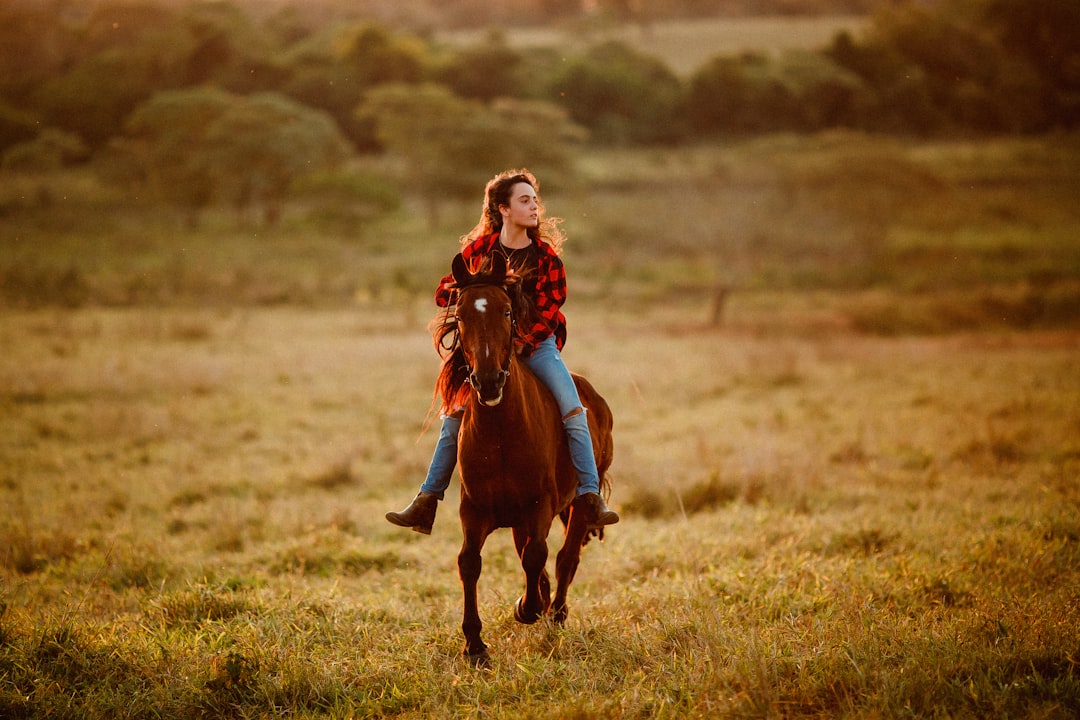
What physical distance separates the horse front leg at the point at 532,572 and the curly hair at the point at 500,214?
1.82 m

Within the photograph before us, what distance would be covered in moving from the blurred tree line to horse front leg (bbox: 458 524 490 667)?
124 feet

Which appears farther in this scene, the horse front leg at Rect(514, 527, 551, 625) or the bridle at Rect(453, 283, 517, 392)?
the horse front leg at Rect(514, 527, 551, 625)

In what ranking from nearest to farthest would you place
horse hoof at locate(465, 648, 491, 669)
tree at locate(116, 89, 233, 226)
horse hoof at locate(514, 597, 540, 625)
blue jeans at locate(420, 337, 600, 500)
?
horse hoof at locate(465, 648, 491, 669)
horse hoof at locate(514, 597, 540, 625)
blue jeans at locate(420, 337, 600, 500)
tree at locate(116, 89, 233, 226)

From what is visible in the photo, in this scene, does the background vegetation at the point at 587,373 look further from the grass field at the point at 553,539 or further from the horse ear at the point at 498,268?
the horse ear at the point at 498,268

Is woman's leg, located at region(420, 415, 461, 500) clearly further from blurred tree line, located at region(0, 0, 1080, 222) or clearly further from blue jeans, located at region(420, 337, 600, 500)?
blurred tree line, located at region(0, 0, 1080, 222)

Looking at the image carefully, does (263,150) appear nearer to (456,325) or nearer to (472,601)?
(456,325)

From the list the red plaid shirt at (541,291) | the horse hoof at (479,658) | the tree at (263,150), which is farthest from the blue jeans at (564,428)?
the tree at (263,150)

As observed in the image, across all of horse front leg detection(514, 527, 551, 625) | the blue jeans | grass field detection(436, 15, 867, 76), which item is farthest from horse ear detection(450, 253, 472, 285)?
grass field detection(436, 15, 867, 76)

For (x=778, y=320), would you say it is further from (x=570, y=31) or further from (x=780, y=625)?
(x=570, y=31)

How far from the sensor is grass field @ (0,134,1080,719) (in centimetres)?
429

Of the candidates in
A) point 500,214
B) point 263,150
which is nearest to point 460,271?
point 500,214

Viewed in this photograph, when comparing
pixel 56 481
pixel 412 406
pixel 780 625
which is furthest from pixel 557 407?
pixel 412 406

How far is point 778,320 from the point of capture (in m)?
27.8

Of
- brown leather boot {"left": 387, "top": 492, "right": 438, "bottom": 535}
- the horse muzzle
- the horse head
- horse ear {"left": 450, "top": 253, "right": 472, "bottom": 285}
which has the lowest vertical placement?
brown leather boot {"left": 387, "top": 492, "right": 438, "bottom": 535}
